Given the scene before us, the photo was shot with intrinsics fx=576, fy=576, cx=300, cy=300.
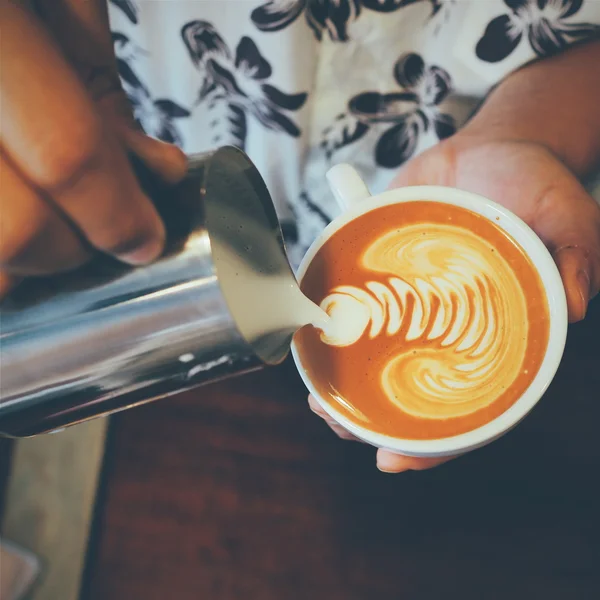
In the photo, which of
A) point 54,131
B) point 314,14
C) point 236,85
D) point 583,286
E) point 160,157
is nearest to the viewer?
point 54,131

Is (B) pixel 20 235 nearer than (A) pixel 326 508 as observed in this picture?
Yes

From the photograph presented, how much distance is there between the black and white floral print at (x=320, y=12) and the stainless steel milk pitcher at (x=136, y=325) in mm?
308

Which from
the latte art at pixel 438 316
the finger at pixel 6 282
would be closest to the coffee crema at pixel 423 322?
the latte art at pixel 438 316

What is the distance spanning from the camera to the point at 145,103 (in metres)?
0.92

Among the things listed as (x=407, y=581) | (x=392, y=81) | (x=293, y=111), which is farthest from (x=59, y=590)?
(x=392, y=81)

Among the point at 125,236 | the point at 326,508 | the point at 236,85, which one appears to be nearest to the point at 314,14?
the point at 236,85

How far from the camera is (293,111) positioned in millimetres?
823

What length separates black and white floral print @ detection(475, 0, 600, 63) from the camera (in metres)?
0.68

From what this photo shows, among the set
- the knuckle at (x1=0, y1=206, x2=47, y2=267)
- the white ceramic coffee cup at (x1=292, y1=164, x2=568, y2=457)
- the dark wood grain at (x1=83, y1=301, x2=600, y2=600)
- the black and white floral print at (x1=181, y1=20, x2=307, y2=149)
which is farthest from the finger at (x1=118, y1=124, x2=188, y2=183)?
the dark wood grain at (x1=83, y1=301, x2=600, y2=600)

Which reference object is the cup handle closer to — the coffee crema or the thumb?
the coffee crema

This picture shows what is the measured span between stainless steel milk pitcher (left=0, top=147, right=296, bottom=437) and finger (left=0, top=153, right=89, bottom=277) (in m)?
0.04

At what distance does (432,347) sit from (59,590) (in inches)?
34.7

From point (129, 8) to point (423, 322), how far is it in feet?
1.81

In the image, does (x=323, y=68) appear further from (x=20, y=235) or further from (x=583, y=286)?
(x=20, y=235)
